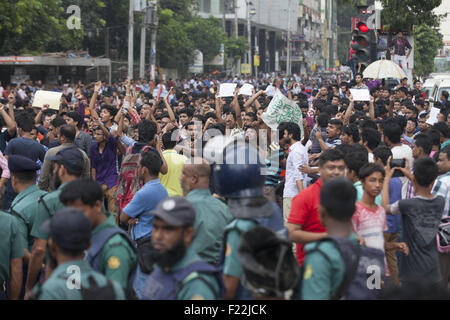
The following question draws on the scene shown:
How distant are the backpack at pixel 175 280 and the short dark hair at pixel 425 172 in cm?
230

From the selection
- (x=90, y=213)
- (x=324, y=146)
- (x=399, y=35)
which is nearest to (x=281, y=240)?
(x=90, y=213)

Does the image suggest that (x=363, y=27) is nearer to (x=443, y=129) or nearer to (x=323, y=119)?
(x=323, y=119)

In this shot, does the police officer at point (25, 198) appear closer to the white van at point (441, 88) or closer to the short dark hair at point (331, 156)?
the short dark hair at point (331, 156)

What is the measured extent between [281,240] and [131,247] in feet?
3.46

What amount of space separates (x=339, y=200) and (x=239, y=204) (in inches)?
22.0

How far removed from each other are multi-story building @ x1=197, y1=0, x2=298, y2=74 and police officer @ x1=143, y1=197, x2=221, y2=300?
64890 mm

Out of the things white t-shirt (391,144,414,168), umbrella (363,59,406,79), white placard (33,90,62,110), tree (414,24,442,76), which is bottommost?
white t-shirt (391,144,414,168)

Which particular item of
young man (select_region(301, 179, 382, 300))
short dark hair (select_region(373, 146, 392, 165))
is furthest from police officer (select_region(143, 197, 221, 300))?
short dark hair (select_region(373, 146, 392, 165))

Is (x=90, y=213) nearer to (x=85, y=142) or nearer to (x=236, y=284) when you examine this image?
(x=236, y=284)

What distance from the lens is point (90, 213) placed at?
4016mm

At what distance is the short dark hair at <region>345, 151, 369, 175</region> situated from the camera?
18.5 feet

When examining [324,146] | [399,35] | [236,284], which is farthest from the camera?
[399,35]

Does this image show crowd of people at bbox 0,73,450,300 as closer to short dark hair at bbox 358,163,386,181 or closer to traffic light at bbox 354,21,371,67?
short dark hair at bbox 358,163,386,181

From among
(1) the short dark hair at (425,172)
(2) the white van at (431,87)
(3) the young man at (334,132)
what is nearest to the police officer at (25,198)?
(1) the short dark hair at (425,172)
